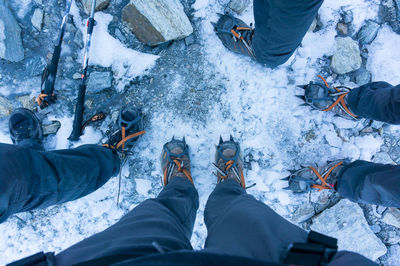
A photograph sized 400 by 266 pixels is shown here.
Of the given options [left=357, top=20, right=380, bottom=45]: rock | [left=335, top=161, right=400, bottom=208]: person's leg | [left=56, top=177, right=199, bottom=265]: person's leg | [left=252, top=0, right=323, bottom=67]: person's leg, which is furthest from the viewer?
[left=357, top=20, right=380, bottom=45]: rock

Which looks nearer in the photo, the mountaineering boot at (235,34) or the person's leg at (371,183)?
the person's leg at (371,183)

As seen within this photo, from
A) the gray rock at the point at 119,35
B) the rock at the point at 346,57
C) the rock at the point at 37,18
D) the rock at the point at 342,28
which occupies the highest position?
the rock at the point at 37,18

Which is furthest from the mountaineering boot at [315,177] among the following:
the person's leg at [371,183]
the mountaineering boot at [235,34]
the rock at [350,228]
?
the mountaineering boot at [235,34]

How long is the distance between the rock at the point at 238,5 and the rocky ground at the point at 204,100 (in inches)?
0.7

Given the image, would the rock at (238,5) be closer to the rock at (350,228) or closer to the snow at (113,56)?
the snow at (113,56)

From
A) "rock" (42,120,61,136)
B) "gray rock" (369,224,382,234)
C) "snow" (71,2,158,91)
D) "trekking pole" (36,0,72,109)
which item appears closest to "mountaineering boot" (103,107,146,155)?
"snow" (71,2,158,91)

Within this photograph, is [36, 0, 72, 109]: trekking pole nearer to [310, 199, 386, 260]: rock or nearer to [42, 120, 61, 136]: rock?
[42, 120, 61, 136]: rock

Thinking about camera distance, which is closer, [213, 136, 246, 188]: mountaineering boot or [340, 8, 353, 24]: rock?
[213, 136, 246, 188]: mountaineering boot

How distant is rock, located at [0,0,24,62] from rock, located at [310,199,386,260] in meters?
3.55

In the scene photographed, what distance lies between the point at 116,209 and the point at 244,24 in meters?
2.35

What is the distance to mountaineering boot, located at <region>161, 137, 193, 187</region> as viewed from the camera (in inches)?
86.0

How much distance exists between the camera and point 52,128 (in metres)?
2.37

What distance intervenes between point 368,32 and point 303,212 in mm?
1975

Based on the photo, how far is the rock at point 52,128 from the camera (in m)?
2.36
